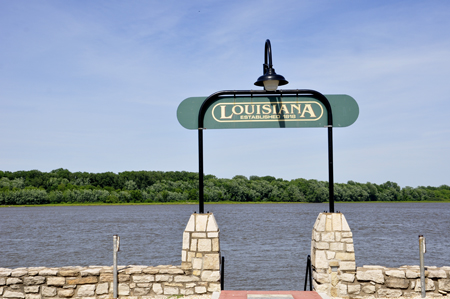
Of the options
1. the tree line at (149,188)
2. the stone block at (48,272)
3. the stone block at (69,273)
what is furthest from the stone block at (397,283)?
the tree line at (149,188)

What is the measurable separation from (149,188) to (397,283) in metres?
117

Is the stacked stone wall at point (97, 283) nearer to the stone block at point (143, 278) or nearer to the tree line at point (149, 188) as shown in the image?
the stone block at point (143, 278)

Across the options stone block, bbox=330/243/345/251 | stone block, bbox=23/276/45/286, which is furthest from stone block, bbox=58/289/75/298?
stone block, bbox=330/243/345/251

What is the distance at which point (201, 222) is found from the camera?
8.62m

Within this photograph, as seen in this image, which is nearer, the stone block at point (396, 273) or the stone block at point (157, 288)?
the stone block at point (396, 273)

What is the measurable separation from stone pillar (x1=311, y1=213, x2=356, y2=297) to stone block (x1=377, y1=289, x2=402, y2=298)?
0.57 meters

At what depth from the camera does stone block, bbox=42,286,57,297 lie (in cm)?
861

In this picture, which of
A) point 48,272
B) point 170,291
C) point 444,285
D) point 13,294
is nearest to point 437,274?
point 444,285

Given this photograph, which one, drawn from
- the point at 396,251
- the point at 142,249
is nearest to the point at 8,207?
the point at 142,249

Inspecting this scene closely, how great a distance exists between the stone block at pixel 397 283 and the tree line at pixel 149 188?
4097 inches

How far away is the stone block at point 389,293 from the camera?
8.41m

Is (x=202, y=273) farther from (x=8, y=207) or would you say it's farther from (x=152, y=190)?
(x=8, y=207)

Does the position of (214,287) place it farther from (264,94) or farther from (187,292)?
(264,94)

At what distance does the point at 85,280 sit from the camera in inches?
340
